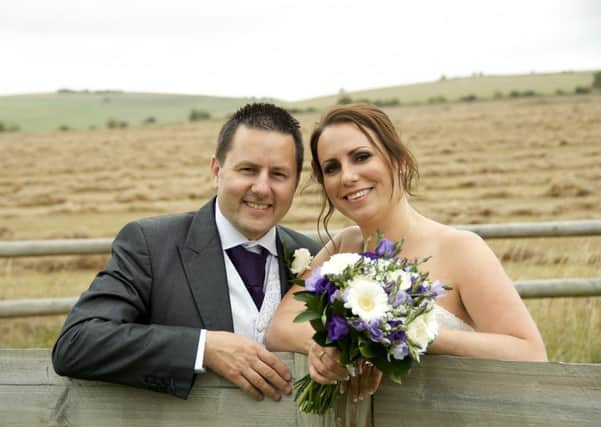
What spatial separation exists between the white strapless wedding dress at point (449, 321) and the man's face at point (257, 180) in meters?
0.84

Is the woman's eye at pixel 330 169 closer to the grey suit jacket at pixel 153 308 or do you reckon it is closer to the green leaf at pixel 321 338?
the grey suit jacket at pixel 153 308

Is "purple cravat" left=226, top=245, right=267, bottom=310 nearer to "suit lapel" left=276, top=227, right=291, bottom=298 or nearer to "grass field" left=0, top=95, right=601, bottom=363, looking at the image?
"suit lapel" left=276, top=227, right=291, bottom=298

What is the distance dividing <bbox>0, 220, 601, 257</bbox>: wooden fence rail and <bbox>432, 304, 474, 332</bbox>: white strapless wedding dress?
2684mm

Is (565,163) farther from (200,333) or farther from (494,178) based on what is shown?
(200,333)

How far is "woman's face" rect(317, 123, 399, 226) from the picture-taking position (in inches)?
127

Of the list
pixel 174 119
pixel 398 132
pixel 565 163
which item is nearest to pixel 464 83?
pixel 174 119

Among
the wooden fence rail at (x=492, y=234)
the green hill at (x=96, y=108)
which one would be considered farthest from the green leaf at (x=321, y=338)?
the green hill at (x=96, y=108)

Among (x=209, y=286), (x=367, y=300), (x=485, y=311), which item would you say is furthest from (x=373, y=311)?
(x=209, y=286)

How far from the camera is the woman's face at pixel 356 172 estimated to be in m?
3.23

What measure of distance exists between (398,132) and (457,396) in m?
1.39

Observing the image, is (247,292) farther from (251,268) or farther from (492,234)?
(492,234)

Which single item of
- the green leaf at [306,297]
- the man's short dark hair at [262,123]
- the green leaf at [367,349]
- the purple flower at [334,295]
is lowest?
the green leaf at [367,349]

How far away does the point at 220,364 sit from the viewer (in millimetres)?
2541

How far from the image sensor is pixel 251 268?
3.32 m
